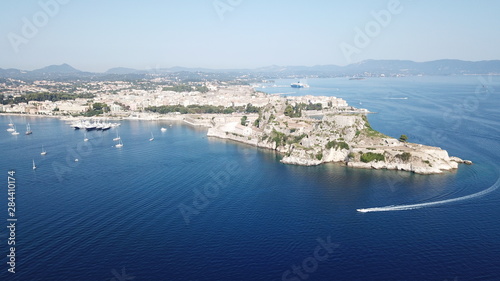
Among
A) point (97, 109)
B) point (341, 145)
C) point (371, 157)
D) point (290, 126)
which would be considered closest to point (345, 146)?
point (341, 145)

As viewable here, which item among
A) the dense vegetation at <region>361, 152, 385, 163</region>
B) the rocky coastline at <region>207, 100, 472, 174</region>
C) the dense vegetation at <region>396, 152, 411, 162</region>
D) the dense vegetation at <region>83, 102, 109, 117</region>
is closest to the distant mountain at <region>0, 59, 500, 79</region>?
the dense vegetation at <region>83, 102, 109, 117</region>

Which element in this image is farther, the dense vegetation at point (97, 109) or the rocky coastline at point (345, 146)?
the dense vegetation at point (97, 109)

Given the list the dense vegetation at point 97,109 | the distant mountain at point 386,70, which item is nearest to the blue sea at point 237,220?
the dense vegetation at point 97,109

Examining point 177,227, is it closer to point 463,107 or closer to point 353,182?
point 353,182

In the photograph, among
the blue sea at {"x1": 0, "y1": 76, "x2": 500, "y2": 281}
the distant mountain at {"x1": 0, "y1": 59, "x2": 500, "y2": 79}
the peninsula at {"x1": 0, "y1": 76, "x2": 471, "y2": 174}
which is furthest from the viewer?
the distant mountain at {"x1": 0, "y1": 59, "x2": 500, "y2": 79}

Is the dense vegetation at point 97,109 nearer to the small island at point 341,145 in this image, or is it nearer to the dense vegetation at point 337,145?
the small island at point 341,145

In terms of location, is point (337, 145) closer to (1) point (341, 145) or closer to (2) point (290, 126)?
(1) point (341, 145)

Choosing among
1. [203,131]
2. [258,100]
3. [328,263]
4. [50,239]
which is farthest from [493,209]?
[258,100]

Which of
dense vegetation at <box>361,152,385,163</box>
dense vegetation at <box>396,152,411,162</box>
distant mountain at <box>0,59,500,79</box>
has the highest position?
distant mountain at <box>0,59,500,79</box>

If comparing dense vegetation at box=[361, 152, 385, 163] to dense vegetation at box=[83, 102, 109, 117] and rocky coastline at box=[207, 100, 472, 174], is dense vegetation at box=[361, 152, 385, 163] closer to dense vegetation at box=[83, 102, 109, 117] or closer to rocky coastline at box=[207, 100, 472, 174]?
rocky coastline at box=[207, 100, 472, 174]
